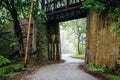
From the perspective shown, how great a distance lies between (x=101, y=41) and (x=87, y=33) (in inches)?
97.1

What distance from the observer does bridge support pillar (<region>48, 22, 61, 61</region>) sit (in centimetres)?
2242

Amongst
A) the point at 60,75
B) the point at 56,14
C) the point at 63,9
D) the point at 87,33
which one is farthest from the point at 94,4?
the point at 56,14

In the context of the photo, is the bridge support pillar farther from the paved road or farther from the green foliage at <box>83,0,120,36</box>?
the green foliage at <box>83,0,120,36</box>

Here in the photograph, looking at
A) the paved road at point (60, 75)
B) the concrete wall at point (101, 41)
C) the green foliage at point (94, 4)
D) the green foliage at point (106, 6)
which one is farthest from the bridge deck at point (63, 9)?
the paved road at point (60, 75)

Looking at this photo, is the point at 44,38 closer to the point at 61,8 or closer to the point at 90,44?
the point at 61,8

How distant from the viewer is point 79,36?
115 ft

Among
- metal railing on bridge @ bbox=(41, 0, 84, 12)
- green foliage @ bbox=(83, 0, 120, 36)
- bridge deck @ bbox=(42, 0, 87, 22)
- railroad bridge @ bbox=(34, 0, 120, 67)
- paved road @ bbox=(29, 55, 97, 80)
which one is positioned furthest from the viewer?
metal railing on bridge @ bbox=(41, 0, 84, 12)

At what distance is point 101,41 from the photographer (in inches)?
568

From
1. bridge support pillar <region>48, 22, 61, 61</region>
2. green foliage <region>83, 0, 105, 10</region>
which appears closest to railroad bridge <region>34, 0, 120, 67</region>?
bridge support pillar <region>48, 22, 61, 61</region>

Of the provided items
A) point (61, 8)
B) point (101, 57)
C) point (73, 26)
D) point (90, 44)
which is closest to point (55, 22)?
point (61, 8)

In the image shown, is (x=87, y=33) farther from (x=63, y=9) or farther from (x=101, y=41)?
(x=63, y=9)

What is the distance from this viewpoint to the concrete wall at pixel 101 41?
1312 centimetres

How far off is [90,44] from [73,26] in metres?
18.7

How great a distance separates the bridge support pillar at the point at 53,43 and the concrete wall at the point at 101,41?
22.0ft
